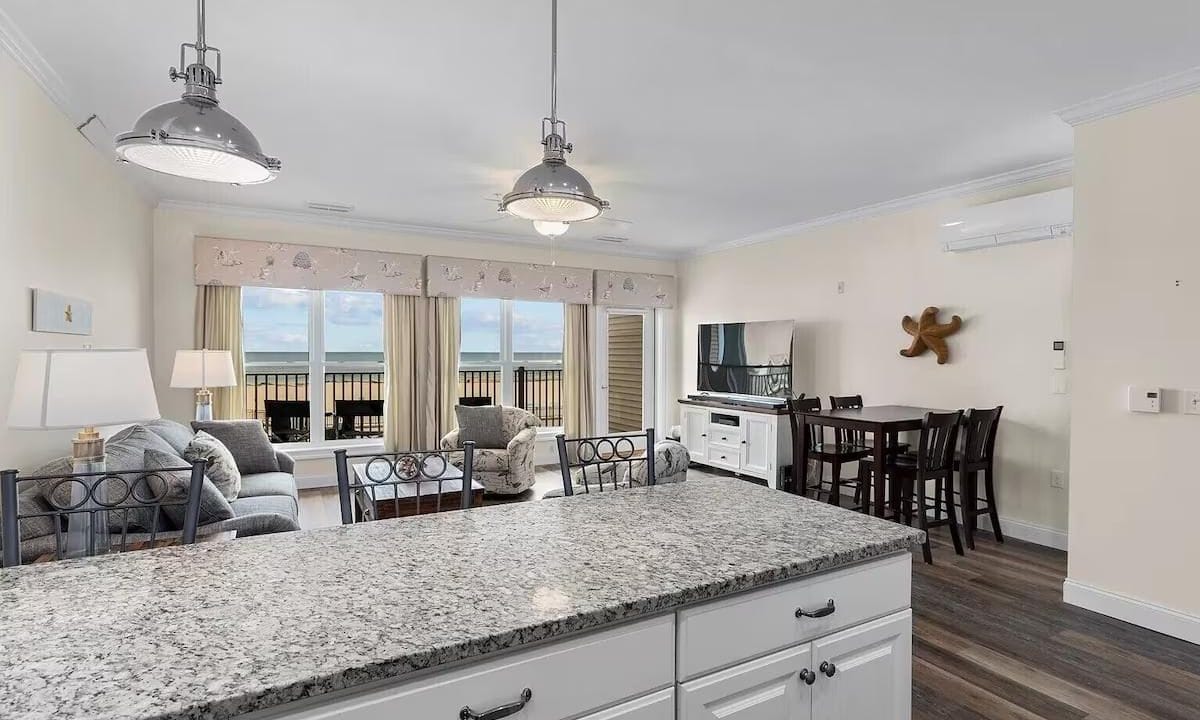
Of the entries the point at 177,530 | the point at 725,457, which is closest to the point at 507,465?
the point at 725,457

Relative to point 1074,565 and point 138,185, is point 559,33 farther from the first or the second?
point 138,185

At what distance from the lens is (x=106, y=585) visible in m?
1.21

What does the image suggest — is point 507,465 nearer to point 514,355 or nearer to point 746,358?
point 514,355

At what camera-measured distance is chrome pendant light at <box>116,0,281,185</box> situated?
4.41 ft

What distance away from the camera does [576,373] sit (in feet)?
23.0

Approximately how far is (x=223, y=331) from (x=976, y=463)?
6066 mm

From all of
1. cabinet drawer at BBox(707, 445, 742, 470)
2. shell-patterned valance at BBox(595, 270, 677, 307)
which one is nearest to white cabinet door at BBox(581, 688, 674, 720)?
cabinet drawer at BBox(707, 445, 742, 470)

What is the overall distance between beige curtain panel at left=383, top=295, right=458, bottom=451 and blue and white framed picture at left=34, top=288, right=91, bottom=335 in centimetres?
268

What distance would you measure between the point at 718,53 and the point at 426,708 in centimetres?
257

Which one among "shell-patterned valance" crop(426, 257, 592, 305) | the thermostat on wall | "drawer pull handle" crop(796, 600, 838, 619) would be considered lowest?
"drawer pull handle" crop(796, 600, 838, 619)

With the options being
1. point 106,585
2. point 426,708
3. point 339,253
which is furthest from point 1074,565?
point 339,253

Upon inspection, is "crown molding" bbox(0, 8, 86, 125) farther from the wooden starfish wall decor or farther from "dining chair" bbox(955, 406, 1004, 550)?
the wooden starfish wall decor

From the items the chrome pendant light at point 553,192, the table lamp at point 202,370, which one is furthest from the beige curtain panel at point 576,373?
the chrome pendant light at point 553,192

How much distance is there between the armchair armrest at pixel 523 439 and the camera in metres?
5.50
